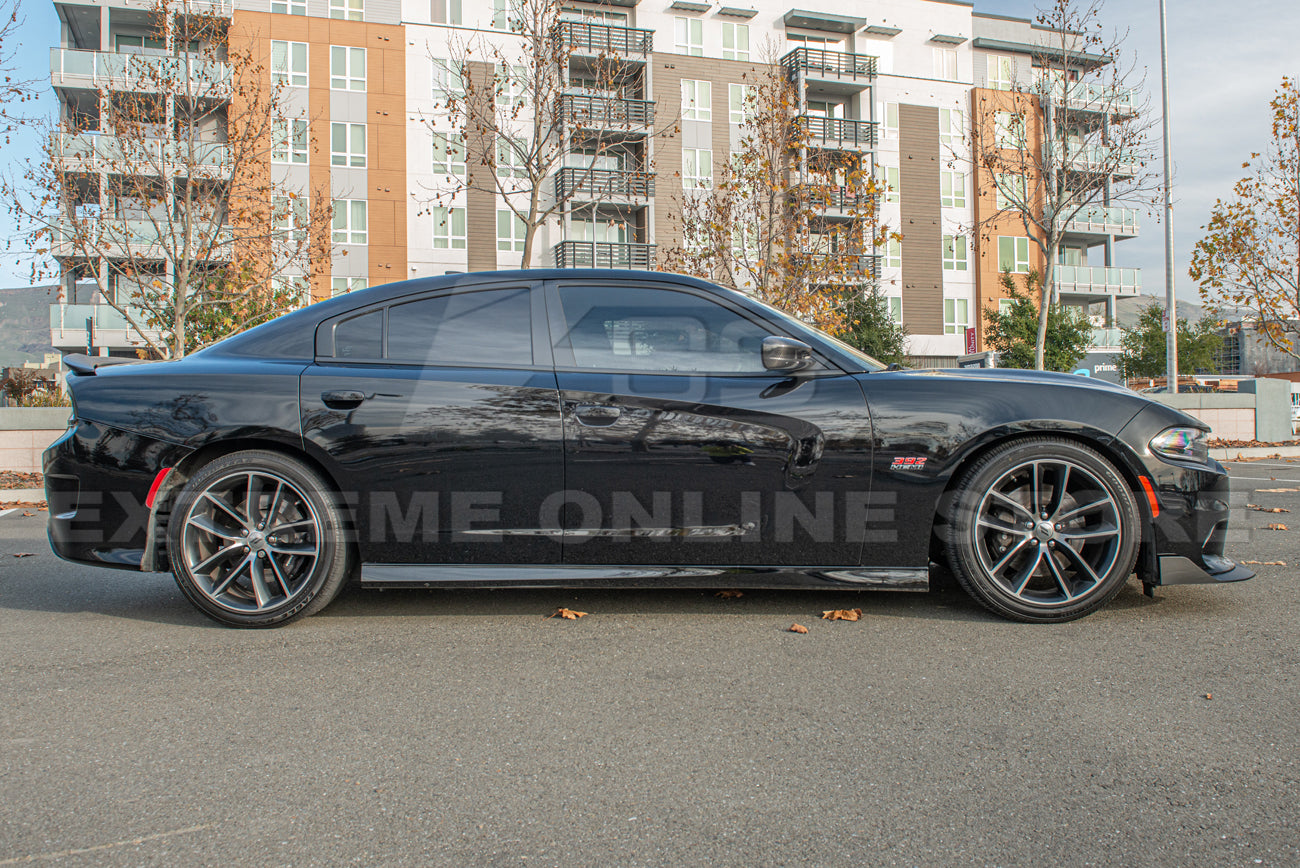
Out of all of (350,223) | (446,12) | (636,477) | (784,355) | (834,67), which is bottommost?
(636,477)

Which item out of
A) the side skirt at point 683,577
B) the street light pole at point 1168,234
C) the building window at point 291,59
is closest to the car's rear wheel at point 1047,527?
the side skirt at point 683,577

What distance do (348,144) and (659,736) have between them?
35.6 m

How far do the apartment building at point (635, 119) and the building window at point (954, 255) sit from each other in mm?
87

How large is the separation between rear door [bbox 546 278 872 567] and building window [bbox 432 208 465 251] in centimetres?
3270

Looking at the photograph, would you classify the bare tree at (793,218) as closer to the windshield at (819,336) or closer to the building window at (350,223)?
the windshield at (819,336)

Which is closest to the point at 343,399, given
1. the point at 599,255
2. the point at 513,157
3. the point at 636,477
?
the point at 636,477

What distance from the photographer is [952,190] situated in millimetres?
43219

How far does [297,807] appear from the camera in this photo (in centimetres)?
208

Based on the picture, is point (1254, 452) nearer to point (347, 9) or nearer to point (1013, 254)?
point (1013, 254)

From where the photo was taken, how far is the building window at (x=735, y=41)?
38.8 metres

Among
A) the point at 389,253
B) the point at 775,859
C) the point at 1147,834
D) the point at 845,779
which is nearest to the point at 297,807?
the point at 775,859

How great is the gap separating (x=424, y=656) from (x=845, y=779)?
1.69 meters

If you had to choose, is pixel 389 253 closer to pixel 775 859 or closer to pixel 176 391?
pixel 176 391

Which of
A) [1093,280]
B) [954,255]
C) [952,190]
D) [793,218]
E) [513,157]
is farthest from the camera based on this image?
→ [1093,280]
